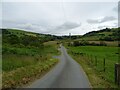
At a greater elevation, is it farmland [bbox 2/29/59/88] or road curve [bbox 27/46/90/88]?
farmland [bbox 2/29/59/88]

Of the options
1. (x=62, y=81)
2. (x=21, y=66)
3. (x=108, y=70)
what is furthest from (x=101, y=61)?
(x=62, y=81)

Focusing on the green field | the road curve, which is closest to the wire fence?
the green field

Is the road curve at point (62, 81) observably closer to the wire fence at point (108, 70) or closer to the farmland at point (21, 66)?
the farmland at point (21, 66)

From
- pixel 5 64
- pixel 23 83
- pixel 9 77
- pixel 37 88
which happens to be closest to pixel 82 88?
pixel 37 88

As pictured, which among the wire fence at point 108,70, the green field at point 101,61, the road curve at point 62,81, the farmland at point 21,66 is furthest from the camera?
the green field at point 101,61

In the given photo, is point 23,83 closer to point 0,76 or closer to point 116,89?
point 0,76

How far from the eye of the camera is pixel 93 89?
11.2m

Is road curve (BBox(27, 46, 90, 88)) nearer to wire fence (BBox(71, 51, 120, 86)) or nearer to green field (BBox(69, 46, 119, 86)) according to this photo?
wire fence (BBox(71, 51, 120, 86))

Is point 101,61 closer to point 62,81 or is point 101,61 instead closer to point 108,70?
point 108,70

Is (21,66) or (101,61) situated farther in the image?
(101,61)

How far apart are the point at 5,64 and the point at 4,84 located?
21.5ft

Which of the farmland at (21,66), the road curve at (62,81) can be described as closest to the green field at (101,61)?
the road curve at (62,81)

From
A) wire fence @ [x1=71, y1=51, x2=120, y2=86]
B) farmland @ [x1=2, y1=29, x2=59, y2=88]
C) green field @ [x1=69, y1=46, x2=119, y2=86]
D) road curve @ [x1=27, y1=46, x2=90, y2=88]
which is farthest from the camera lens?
green field @ [x1=69, y1=46, x2=119, y2=86]

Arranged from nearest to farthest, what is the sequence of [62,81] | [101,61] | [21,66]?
[62,81] < [21,66] < [101,61]
